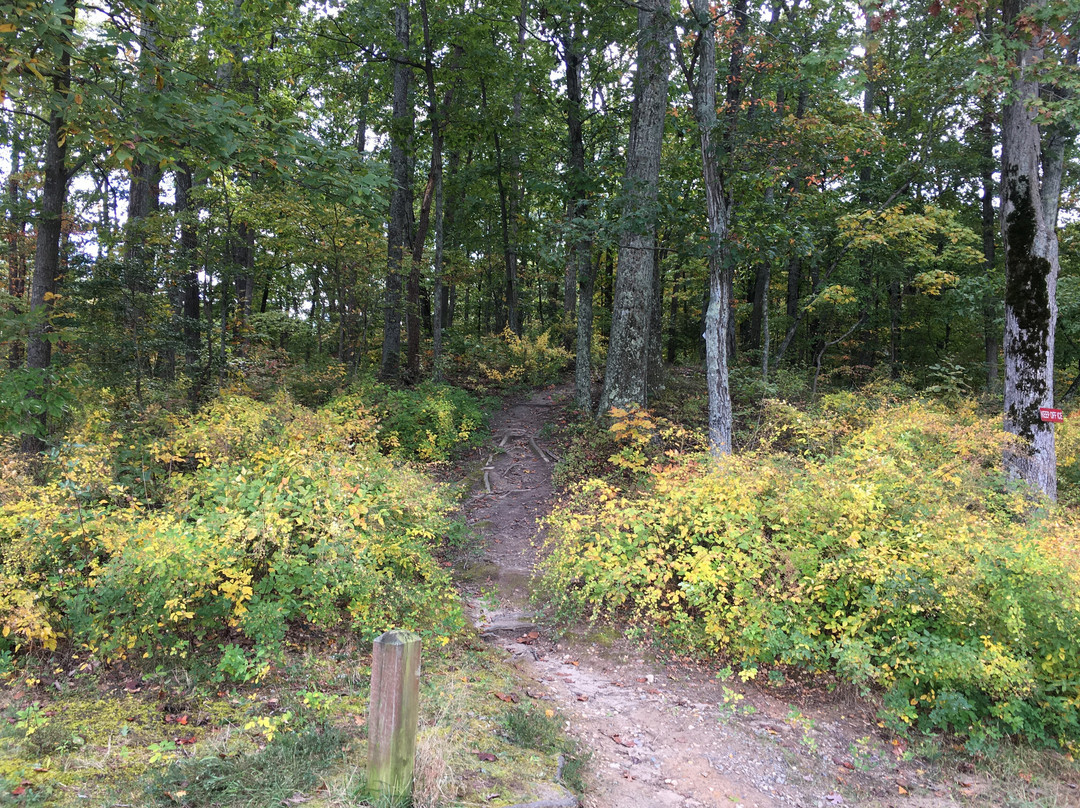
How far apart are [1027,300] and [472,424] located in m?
10.1

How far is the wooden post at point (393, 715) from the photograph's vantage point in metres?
2.74

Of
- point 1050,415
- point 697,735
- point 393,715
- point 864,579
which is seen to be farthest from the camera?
point 1050,415

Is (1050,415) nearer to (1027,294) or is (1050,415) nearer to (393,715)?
(1027,294)

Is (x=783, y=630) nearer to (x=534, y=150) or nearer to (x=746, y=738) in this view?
(x=746, y=738)

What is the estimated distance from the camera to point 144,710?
361 centimetres

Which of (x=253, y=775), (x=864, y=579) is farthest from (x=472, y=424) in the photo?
(x=253, y=775)

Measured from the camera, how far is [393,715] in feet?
9.06

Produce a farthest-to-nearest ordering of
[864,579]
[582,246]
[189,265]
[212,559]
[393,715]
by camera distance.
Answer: [582,246]
[189,265]
[864,579]
[212,559]
[393,715]

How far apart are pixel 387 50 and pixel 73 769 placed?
1517 cm

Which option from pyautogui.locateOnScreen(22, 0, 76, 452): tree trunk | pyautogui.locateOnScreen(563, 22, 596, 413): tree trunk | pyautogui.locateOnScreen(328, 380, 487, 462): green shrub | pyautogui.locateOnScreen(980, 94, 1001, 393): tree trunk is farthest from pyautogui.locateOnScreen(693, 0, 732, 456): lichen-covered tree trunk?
pyautogui.locateOnScreen(980, 94, 1001, 393): tree trunk

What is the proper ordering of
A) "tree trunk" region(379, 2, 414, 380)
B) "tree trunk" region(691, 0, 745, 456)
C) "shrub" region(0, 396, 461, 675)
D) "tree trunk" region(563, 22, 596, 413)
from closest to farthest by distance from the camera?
"shrub" region(0, 396, 461, 675), "tree trunk" region(691, 0, 745, 456), "tree trunk" region(563, 22, 596, 413), "tree trunk" region(379, 2, 414, 380)

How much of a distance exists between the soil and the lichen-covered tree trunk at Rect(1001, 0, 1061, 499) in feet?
18.7

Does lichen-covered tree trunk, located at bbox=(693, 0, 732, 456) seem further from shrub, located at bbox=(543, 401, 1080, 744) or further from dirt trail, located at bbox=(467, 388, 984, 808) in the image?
dirt trail, located at bbox=(467, 388, 984, 808)

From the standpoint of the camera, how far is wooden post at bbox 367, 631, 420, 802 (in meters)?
2.74
